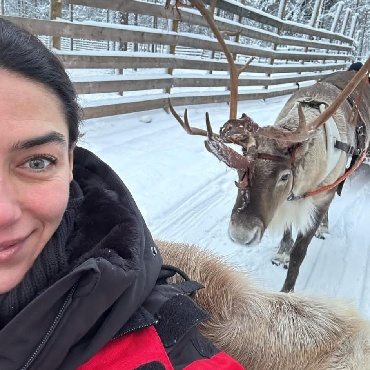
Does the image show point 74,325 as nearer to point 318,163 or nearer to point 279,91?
point 318,163

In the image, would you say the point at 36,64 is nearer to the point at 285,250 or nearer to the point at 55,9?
the point at 285,250

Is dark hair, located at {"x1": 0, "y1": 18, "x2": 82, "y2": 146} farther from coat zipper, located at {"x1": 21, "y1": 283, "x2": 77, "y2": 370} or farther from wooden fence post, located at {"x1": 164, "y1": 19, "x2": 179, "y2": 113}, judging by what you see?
wooden fence post, located at {"x1": 164, "y1": 19, "x2": 179, "y2": 113}

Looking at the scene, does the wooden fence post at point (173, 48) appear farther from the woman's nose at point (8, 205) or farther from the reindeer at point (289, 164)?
the woman's nose at point (8, 205)

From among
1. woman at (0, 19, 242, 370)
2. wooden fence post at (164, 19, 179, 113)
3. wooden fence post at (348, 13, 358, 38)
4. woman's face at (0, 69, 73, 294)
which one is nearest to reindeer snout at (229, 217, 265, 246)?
woman at (0, 19, 242, 370)

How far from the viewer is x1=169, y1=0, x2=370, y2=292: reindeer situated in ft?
8.87

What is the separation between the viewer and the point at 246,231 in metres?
2.67

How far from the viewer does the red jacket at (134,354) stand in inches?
37.1

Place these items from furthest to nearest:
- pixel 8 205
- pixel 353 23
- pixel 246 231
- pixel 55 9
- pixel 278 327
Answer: pixel 353 23
pixel 55 9
pixel 246 231
pixel 278 327
pixel 8 205

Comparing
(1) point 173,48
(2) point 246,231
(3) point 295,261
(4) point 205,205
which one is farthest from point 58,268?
(1) point 173,48

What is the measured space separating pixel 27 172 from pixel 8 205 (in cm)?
10

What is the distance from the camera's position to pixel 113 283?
949mm

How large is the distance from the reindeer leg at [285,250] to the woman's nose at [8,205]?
3152mm

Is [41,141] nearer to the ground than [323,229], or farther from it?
farther from it

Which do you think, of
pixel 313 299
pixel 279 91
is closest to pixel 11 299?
pixel 313 299
